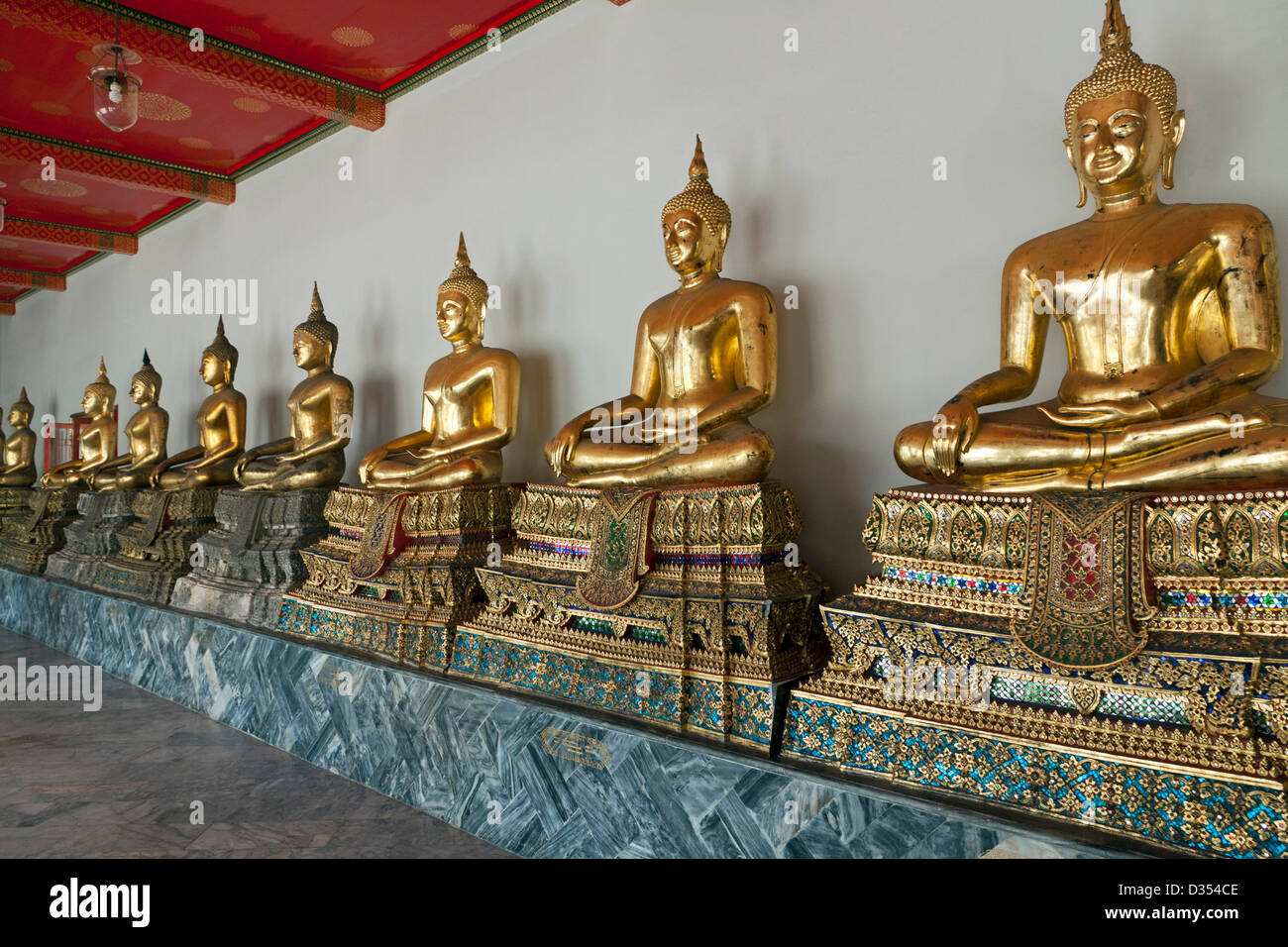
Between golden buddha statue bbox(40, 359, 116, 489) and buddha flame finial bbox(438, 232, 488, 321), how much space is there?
4480 mm

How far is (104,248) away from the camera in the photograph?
8180 mm

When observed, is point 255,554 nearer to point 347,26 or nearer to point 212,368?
point 212,368

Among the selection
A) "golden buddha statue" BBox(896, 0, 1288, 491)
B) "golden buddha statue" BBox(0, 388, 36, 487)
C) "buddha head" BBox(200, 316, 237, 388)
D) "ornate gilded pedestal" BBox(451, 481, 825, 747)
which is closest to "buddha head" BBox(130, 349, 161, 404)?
"buddha head" BBox(200, 316, 237, 388)

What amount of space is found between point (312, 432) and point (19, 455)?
5.42 metres

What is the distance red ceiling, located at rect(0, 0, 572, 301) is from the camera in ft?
13.9

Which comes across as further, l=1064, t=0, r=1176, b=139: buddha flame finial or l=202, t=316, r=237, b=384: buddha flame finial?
l=202, t=316, r=237, b=384: buddha flame finial

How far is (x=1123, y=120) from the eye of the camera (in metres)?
2.16

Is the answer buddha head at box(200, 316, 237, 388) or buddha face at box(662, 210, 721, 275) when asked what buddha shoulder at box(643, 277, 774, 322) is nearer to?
buddha face at box(662, 210, 721, 275)

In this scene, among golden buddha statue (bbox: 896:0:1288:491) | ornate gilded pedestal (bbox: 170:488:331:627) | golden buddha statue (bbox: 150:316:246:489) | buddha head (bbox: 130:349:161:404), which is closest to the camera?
golden buddha statue (bbox: 896:0:1288:491)

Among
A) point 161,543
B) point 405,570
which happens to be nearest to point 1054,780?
point 405,570

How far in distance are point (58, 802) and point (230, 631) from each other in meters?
1.07

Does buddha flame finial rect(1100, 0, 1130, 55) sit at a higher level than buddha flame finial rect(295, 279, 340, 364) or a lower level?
higher

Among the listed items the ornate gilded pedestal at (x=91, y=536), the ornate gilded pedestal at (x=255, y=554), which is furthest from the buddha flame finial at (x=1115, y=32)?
the ornate gilded pedestal at (x=91, y=536)
